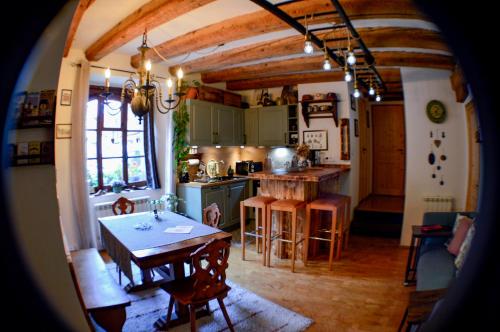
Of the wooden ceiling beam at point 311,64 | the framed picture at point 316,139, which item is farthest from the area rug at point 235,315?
the wooden ceiling beam at point 311,64

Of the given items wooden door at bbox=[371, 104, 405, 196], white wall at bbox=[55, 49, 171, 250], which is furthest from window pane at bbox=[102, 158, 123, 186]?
wooden door at bbox=[371, 104, 405, 196]

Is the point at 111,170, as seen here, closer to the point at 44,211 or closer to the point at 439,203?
the point at 44,211

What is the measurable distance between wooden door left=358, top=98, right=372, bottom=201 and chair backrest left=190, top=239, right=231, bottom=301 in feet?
14.9

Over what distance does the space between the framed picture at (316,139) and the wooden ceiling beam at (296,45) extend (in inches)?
69.1

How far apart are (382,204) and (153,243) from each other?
4841 millimetres

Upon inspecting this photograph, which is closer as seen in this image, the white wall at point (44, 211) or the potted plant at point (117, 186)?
the white wall at point (44, 211)

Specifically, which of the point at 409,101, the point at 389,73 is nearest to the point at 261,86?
the point at 389,73

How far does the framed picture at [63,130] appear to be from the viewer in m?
3.38

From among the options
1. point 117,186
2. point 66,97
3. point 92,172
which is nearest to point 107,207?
point 117,186

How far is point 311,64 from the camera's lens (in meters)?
4.18

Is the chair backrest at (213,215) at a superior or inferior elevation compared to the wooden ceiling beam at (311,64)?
inferior

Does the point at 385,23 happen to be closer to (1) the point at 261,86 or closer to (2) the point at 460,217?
(2) the point at 460,217

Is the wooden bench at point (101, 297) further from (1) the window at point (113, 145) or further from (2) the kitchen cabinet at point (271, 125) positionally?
(2) the kitchen cabinet at point (271, 125)

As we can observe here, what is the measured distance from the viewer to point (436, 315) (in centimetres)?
46
